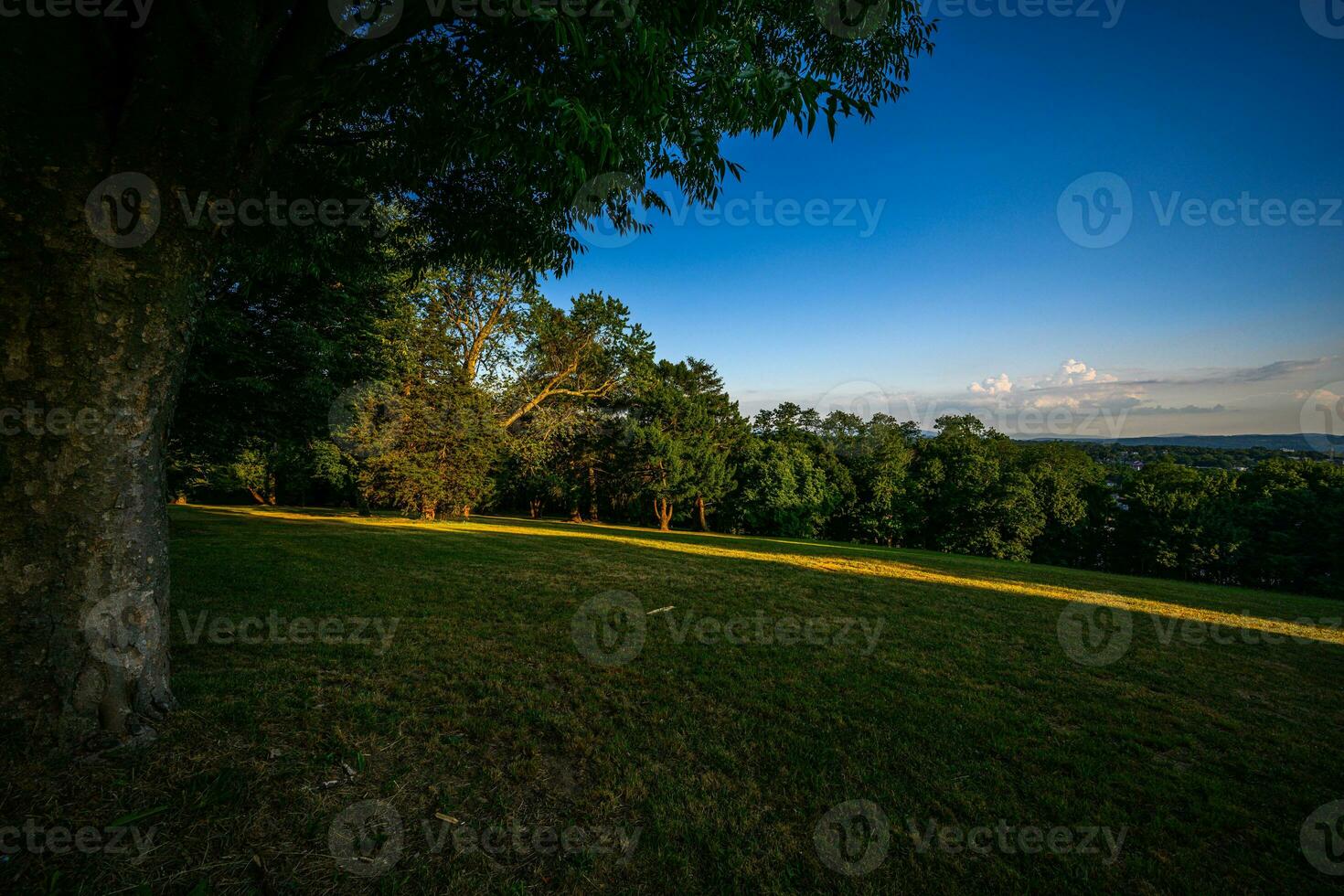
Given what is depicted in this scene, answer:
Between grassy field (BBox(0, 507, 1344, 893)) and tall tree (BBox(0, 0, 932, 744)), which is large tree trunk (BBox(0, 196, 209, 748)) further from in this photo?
grassy field (BBox(0, 507, 1344, 893))

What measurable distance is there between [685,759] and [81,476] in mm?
3852

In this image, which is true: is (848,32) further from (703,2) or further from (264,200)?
(264,200)

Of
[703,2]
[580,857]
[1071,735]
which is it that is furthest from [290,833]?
[1071,735]

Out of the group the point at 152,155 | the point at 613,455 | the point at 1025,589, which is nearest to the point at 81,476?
the point at 152,155

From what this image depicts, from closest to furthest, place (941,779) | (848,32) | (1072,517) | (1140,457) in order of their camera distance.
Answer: (941,779)
(848,32)
(1072,517)
(1140,457)

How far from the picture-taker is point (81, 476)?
98.5 inches

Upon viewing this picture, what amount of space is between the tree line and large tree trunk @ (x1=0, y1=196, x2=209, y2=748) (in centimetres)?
276

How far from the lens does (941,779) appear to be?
9.99 feet

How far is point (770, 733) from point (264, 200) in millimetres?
6639

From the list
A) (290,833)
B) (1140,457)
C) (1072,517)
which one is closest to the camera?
(290,833)

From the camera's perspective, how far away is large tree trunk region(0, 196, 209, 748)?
238cm

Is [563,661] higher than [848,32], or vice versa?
[848,32]

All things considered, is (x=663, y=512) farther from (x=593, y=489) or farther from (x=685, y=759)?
(x=685, y=759)

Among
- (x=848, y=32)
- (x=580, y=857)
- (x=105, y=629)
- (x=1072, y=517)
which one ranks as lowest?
(x=1072, y=517)
